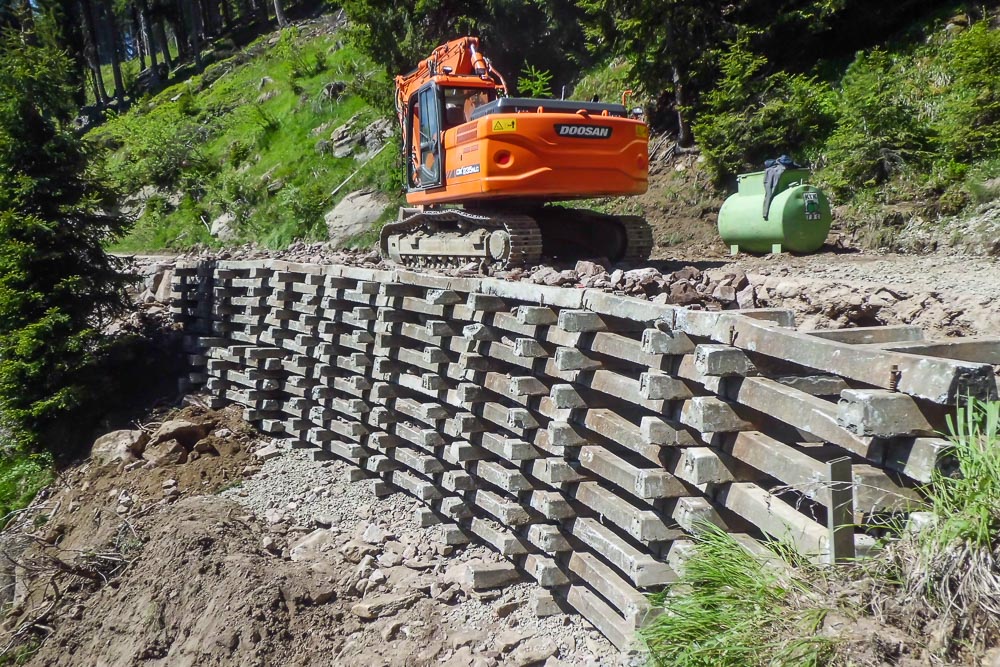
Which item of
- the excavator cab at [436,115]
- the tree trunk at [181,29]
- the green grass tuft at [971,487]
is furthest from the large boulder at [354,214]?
the tree trunk at [181,29]

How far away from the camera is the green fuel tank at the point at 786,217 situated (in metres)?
9.04

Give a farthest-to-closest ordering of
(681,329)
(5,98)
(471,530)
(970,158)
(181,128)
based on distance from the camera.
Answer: (181,128)
(5,98)
(970,158)
(471,530)
(681,329)

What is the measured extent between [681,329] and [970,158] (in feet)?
26.8

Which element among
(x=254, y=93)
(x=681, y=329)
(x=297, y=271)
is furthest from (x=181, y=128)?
(x=681, y=329)

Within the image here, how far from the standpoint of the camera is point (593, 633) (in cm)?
459

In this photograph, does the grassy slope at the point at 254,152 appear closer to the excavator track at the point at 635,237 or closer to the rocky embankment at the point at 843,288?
the excavator track at the point at 635,237

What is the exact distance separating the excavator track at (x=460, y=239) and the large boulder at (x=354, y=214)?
6.53 m

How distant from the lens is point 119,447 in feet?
30.9

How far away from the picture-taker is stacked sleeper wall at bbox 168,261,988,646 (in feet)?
10.4

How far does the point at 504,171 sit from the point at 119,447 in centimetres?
577

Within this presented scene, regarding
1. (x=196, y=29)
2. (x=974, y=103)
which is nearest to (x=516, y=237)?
(x=974, y=103)

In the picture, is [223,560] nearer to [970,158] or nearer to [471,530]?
[471,530]

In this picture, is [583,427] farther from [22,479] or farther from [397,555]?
[22,479]

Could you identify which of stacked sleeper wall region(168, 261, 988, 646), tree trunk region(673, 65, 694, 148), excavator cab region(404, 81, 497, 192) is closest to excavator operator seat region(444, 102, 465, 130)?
excavator cab region(404, 81, 497, 192)
